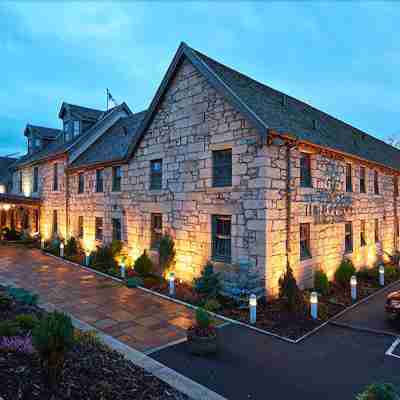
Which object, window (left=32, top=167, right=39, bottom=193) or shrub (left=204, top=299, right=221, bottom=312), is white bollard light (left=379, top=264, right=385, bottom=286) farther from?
window (left=32, top=167, right=39, bottom=193)

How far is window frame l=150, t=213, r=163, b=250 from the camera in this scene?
14.0 meters

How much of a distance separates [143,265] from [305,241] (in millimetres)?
6884

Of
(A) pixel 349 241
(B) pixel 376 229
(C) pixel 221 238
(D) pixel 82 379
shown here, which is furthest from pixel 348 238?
(D) pixel 82 379

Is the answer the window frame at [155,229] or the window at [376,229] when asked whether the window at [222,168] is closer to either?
the window frame at [155,229]

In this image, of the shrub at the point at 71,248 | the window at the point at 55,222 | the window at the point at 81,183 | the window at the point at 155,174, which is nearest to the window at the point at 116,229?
the window at the point at 155,174

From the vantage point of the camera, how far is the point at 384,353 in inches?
280

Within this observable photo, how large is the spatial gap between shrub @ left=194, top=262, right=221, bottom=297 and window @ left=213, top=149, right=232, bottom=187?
3.18 metres

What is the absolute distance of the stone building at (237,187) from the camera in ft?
33.4

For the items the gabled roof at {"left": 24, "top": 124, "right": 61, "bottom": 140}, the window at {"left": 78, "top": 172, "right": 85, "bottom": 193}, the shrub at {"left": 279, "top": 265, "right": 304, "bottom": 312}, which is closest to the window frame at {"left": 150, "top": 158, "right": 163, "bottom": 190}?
the shrub at {"left": 279, "top": 265, "right": 304, "bottom": 312}

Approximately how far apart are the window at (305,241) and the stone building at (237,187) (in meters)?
0.06

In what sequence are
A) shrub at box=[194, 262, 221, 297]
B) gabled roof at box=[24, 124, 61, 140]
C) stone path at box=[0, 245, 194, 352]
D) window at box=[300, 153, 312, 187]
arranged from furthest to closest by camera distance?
gabled roof at box=[24, 124, 61, 140]
window at box=[300, 153, 312, 187]
shrub at box=[194, 262, 221, 297]
stone path at box=[0, 245, 194, 352]

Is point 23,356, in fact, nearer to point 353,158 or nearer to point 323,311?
point 323,311

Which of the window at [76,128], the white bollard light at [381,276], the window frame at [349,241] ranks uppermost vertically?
the window at [76,128]

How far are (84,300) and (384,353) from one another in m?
9.02
